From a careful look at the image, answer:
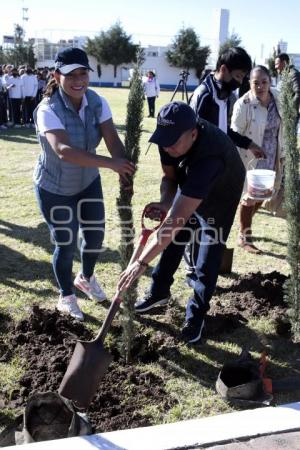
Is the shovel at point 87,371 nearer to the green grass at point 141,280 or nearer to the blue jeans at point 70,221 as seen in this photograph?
the green grass at point 141,280

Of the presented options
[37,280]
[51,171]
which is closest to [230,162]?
[51,171]

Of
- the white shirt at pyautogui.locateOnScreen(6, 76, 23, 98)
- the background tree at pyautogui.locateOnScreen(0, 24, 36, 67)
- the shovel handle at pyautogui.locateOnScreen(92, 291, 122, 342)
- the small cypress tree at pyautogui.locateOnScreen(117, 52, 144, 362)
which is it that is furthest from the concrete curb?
the background tree at pyautogui.locateOnScreen(0, 24, 36, 67)

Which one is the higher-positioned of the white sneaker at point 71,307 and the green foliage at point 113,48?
the green foliage at point 113,48

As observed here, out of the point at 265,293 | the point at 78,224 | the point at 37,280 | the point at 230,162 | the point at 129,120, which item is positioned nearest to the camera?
the point at 129,120

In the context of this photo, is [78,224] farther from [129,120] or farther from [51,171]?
[129,120]

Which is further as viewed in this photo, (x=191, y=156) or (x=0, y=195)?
(x=0, y=195)

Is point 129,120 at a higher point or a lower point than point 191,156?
higher

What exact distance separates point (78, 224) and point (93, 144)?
2.04 ft

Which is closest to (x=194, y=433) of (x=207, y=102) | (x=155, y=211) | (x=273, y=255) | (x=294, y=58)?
(x=155, y=211)

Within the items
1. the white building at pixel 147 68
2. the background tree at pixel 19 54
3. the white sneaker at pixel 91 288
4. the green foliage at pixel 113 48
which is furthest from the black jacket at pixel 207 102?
the green foliage at pixel 113 48

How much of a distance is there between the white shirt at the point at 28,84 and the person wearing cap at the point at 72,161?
1268 centimetres

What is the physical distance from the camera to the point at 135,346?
11.3 ft

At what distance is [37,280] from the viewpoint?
15.6 feet

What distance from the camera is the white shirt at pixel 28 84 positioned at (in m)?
15.5
